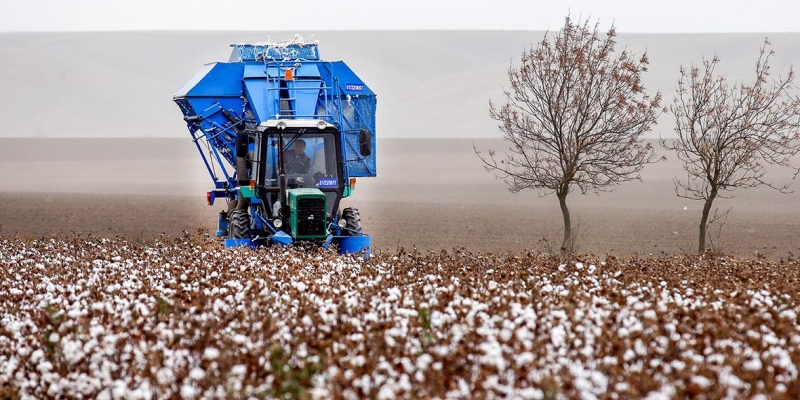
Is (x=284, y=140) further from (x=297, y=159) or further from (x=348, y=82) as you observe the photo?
(x=348, y=82)

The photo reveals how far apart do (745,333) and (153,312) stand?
4622 millimetres

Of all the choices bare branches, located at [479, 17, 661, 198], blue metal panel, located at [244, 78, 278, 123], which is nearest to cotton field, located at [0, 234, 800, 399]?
blue metal panel, located at [244, 78, 278, 123]

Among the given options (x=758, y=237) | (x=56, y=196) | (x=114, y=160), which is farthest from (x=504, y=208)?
(x=114, y=160)

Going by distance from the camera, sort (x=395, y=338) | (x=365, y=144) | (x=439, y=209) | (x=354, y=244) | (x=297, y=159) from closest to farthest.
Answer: (x=395, y=338) → (x=365, y=144) → (x=354, y=244) → (x=297, y=159) → (x=439, y=209)

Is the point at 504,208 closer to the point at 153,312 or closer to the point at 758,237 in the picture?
the point at 758,237

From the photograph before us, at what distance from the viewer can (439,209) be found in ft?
116

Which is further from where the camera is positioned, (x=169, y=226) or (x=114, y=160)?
(x=114, y=160)

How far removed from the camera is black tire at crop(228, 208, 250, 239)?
16.5 meters

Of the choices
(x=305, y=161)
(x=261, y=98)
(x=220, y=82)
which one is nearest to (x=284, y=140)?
(x=305, y=161)

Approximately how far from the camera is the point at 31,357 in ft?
25.0

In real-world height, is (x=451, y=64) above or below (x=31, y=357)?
above

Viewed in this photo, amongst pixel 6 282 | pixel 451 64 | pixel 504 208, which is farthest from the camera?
pixel 451 64

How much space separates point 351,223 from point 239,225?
1.76 metres

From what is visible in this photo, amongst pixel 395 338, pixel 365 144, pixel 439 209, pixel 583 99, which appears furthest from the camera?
pixel 439 209
